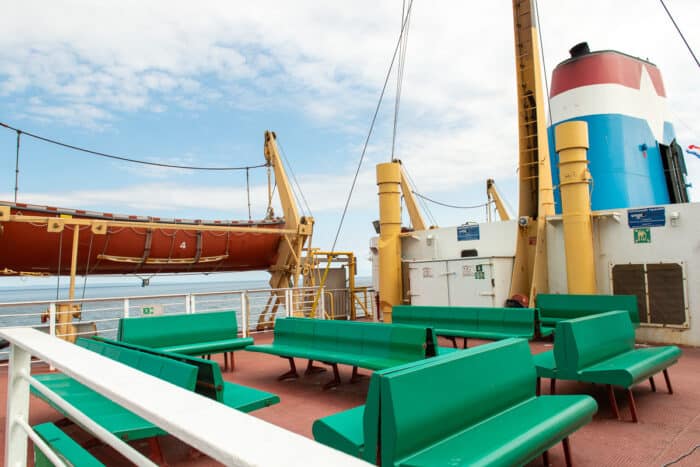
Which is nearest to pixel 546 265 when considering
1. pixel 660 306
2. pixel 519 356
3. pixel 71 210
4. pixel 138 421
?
pixel 660 306

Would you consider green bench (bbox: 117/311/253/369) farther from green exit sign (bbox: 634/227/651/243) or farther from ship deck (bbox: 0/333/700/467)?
green exit sign (bbox: 634/227/651/243)

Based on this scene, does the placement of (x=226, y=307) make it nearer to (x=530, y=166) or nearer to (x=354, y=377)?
(x=354, y=377)

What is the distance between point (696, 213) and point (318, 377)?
602cm

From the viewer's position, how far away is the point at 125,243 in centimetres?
1032

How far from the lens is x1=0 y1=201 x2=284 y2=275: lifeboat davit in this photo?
918 centimetres

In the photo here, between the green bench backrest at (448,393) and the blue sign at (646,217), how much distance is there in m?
5.72

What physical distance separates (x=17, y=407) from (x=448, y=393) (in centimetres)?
195

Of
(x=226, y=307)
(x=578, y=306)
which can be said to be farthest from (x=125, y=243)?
(x=578, y=306)

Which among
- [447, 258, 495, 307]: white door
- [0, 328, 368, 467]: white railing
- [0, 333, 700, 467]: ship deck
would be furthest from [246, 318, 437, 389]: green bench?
[447, 258, 495, 307]: white door

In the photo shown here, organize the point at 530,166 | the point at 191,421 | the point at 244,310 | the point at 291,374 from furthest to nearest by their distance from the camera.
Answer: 1. the point at 530,166
2. the point at 244,310
3. the point at 291,374
4. the point at 191,421

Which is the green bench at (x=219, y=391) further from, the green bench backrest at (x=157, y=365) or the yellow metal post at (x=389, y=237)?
the yellow metal post at (x=389, y=237)

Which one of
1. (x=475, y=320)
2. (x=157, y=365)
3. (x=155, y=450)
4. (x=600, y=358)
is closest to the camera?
(x=155, y=450)

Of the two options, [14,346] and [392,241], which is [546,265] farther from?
[14,346]

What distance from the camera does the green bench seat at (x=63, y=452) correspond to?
6.76ft
